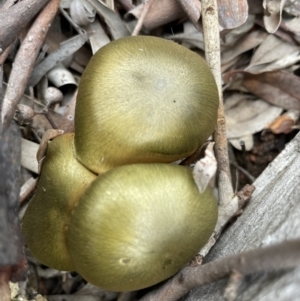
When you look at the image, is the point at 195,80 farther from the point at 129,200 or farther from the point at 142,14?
the point at 142,14

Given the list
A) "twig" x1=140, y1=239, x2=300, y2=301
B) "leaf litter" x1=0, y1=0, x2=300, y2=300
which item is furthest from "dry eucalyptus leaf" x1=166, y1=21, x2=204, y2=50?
"twig" x1=140, y1=239, x2=300, y2=301

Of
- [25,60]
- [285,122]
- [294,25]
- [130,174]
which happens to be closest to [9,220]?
[130,174]

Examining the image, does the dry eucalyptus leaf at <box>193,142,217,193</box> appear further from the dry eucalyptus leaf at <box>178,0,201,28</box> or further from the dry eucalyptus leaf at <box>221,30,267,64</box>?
the dry eucalyptus leaf at <box>221,30,267,64</box>

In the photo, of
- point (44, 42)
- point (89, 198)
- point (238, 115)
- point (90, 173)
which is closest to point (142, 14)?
point (44, 42)

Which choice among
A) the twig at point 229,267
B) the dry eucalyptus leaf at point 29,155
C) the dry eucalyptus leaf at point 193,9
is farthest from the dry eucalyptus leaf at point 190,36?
the twig at point 229,267

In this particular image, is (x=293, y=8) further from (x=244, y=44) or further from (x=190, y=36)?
(x=190, y=36)

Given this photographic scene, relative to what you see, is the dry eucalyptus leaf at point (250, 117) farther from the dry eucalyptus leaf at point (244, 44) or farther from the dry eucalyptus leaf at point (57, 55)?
the dry eucalyptus leaf at point (57, 55)

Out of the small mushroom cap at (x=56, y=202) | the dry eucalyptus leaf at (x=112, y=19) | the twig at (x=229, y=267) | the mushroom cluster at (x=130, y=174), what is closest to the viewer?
the twig at (x=229, y=267)
